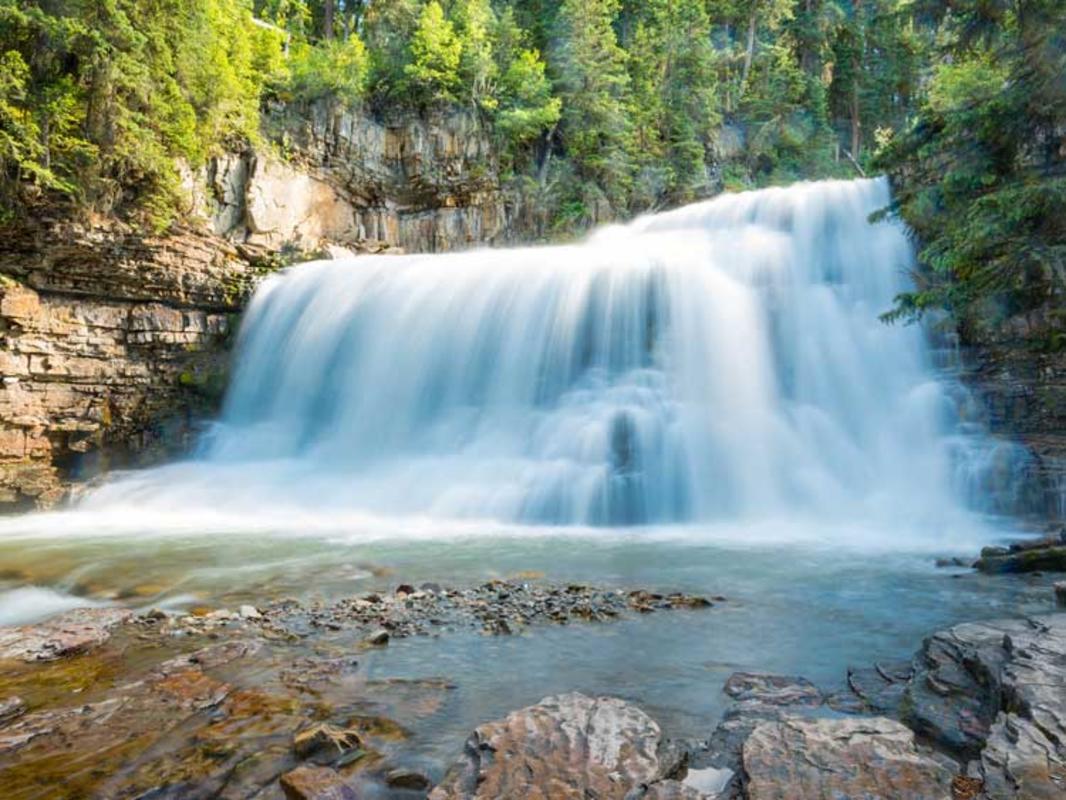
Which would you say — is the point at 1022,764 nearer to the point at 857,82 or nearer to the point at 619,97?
the point at 619,97

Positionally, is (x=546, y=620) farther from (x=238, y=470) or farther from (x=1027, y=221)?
(x=238, y=470)

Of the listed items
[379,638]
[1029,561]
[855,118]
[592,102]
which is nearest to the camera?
[379,638]

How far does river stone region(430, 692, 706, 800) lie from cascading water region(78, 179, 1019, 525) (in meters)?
6.99

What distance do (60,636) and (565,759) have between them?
3826 millimetres

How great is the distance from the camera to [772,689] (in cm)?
357

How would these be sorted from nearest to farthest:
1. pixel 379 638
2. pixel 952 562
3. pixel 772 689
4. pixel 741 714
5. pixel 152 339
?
pixel 741 714 → pixel 772 689 → pixel 379 638 → pixel 952 562 → pixel 152 339

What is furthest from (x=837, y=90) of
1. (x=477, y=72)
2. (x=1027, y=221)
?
(x=1027, y=221)

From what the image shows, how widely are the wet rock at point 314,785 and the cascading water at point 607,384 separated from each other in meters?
7.29

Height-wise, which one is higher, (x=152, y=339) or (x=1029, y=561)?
(x=152, y=339)

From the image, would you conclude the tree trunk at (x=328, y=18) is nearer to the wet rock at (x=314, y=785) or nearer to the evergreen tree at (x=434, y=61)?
the evergreen tree at (x=434, y=61)

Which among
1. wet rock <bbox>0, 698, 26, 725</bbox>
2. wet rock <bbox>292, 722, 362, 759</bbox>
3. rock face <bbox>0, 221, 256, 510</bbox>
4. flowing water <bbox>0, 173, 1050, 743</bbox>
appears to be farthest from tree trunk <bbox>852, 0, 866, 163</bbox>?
wet rock <bbox>0, 698, 26, 725</bbox>

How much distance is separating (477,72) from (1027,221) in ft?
64.2

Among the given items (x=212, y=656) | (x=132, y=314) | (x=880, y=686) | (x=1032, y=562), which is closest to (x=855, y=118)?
(x=1032, y=562)

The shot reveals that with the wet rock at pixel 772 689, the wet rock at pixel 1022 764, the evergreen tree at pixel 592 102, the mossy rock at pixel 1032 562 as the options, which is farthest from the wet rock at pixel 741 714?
the evergreen tree at pixel 592 102
